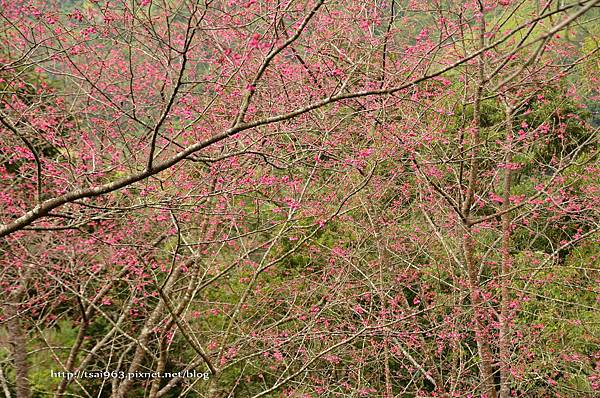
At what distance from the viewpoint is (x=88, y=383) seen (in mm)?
7074

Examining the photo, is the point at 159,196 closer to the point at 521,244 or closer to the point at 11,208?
the point at 11,208

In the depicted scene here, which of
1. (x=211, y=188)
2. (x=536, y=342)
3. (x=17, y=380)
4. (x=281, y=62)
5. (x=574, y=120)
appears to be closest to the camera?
(x=281, y=62)

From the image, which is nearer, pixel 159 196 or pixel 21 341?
pixel 159 196

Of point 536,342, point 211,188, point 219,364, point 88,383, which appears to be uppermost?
point 211,188

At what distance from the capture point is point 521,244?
8.92 metres

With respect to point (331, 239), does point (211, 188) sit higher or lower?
higher

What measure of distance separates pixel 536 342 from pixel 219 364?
3.56 metres

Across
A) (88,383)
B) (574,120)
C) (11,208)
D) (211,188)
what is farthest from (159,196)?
(574,120)

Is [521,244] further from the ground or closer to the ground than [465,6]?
closer to the ground

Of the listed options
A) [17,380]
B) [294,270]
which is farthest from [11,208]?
[294,270]

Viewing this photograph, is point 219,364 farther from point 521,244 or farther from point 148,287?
point 521,244

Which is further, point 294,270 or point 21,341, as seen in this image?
point 294,270

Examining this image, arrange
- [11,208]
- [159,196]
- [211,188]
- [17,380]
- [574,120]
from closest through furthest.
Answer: [159,196] → [211,188] → [11,208] → [17,380] → [574,120]

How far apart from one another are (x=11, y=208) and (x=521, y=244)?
7.56 m
